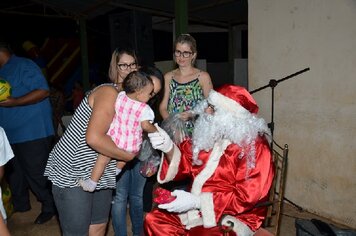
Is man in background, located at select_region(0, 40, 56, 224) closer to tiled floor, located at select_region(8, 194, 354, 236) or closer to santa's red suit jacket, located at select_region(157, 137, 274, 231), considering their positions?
tiled floor, located at select_region(8, 194, 354, 236)

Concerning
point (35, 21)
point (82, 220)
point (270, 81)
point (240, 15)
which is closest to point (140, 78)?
point (82, 220)

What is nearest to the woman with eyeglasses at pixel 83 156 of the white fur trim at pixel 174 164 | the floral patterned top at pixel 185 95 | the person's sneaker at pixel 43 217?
the white fur trim at pixel 174 164

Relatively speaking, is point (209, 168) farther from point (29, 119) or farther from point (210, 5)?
point (210, 5)

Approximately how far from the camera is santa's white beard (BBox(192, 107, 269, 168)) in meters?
2.23

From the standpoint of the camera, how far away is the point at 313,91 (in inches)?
144

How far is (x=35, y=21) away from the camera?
10.7m

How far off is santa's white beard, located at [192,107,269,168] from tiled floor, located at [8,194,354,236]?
1625mm

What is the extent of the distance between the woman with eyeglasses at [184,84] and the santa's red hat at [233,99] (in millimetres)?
677

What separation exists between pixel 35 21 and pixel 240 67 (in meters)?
6.50

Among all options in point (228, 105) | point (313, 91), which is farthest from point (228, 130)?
point (313, 91)

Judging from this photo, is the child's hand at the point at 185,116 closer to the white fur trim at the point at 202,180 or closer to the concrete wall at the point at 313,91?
the white fur trim at the point at 202,180

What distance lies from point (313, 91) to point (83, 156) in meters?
2.41

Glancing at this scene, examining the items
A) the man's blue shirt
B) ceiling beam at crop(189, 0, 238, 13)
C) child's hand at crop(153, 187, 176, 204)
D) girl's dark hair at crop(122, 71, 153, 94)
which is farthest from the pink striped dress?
ceiling beam at crop(189, 0, 238, 13)

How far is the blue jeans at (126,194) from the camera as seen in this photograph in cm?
291
